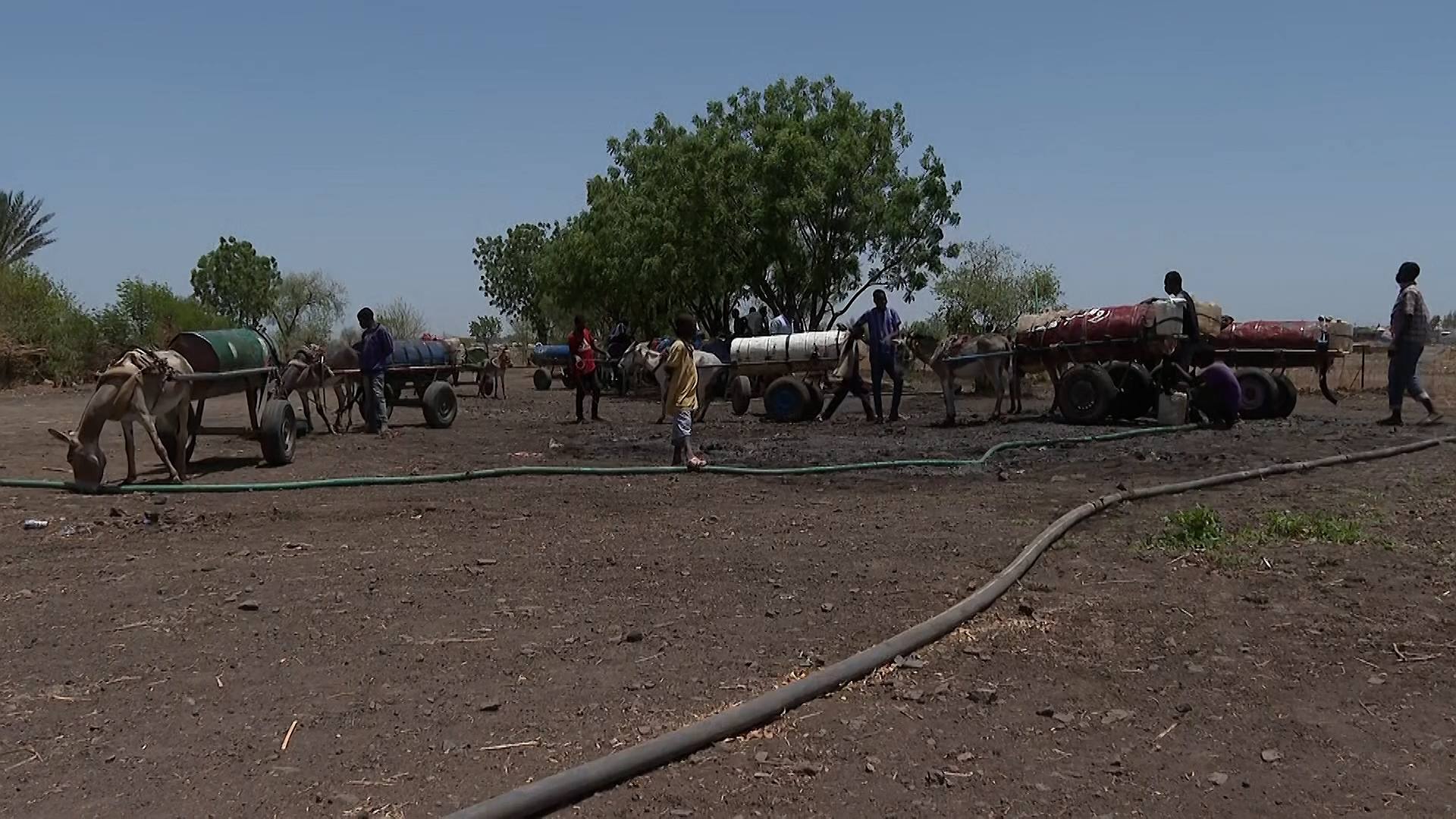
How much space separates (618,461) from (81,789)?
8.67 metres

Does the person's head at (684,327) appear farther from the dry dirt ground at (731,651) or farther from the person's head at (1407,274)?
the person's head at (1407,274)

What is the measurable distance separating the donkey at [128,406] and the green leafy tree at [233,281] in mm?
56512

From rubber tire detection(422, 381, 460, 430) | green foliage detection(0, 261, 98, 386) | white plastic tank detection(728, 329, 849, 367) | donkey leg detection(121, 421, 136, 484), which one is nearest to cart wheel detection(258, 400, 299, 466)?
donkey leg detection(121, 421, 136, 484)

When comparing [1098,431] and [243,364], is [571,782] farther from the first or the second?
[1098,431]

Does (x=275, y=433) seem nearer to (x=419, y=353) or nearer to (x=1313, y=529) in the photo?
(x=1313, y=529)

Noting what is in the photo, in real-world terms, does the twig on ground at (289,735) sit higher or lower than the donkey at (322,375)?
lower

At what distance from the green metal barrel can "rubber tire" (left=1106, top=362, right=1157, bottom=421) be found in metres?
10.7

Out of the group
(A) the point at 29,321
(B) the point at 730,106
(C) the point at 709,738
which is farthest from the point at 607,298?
(C) the point at 709,738

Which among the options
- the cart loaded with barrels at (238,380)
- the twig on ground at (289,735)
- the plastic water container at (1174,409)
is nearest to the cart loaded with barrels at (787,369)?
the plastic water container at (1174,409)

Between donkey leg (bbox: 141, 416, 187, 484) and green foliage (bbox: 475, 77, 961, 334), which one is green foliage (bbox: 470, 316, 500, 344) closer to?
green foliage (bbox: 475, 77, 961, 334)

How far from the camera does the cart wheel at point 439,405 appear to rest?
17.8 m

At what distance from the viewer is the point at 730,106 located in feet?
109

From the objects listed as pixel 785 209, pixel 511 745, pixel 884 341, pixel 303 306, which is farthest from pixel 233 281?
pixel 511 745

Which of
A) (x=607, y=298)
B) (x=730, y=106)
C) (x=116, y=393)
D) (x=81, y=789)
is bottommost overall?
(x=81, y=789)
